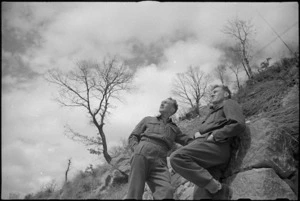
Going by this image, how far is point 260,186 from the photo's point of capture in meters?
2.98

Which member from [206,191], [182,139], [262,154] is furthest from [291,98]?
[206,191]

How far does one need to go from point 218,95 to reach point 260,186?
1620 mm

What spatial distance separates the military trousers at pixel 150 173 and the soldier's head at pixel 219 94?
1263 mm

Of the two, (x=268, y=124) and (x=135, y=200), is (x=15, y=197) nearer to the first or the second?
(x=135, y=200)

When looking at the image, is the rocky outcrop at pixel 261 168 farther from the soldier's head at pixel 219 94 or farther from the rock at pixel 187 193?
the soldier's head at pixel 219 94

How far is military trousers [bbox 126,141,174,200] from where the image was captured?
3.14m

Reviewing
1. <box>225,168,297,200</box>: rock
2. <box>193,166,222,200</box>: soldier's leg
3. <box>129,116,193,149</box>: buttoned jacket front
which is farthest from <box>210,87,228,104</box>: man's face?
<box>225,168,297,200</box>: rock

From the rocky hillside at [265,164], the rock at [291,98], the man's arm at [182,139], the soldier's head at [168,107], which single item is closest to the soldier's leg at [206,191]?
the rocky hillside at [265,164]

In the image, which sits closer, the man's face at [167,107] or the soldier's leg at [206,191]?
the soldier's leg at [206,191]

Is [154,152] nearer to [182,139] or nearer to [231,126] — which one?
[182,139]

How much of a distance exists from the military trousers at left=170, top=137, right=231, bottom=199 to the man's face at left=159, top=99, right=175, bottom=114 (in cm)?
111

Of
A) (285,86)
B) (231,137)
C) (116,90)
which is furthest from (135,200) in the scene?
(116,90)

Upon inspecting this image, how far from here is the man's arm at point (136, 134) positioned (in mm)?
3945

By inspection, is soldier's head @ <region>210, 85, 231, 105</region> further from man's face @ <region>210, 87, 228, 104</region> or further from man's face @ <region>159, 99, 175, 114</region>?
man's face @ <region>159, 99, 175, 114</region>
